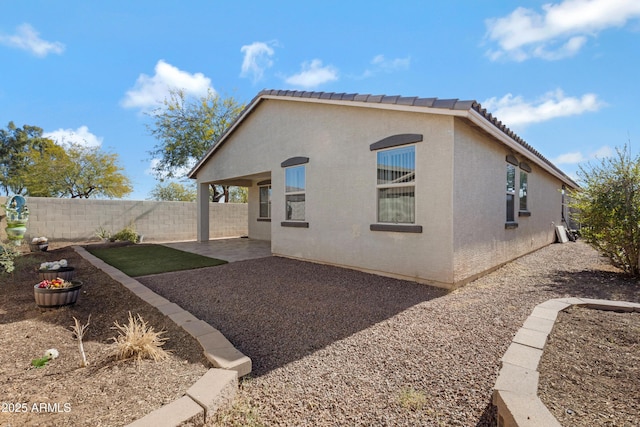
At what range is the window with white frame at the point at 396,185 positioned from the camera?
6.36m

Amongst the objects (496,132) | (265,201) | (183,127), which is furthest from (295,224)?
(183,127)

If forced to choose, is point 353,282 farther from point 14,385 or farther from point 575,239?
point 575,239

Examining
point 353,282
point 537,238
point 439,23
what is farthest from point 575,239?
point 353,282

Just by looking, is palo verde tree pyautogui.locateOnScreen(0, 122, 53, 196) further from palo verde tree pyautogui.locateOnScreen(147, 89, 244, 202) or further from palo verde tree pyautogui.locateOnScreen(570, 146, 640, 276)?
palo verde tree pyautogui.locateOnScreen(570, 146, 640, 276)

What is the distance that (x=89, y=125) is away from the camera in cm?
2322

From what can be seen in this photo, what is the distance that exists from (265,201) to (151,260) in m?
6.66

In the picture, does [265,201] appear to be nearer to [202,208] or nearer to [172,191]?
[202,208]

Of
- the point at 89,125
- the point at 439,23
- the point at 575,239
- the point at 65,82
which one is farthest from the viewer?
the point at 89,125

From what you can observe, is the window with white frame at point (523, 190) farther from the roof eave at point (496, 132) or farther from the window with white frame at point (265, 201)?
the window with white frame at point (265, 201)

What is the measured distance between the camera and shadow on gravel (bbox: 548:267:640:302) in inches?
211

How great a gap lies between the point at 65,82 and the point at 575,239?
24156 mm

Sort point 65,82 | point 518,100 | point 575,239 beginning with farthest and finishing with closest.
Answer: point 575,239
point 65,82
point 518,100

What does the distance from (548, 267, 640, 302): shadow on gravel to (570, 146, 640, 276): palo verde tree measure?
416 mm

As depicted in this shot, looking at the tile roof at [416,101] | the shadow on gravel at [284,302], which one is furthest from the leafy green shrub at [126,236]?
the tile roof at [416,101]
